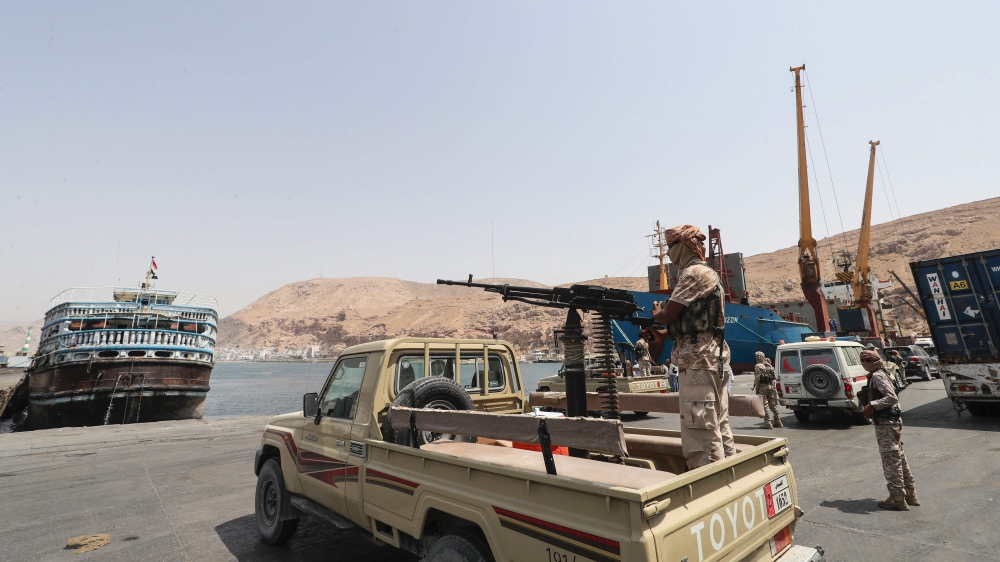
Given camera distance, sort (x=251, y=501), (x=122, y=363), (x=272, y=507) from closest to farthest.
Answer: (x=272, y=507) → (x=251, y=501) → (x=122, y=363)

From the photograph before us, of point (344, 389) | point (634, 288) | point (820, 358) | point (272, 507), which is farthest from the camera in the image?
point (634, 288)

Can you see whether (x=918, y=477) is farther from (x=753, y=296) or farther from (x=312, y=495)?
(x=753, y=296)

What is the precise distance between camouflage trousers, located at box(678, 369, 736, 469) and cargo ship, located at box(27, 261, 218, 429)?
994 inches

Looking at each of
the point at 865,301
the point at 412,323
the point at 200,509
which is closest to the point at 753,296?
the point at 865,301

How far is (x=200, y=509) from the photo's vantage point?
21.1ft

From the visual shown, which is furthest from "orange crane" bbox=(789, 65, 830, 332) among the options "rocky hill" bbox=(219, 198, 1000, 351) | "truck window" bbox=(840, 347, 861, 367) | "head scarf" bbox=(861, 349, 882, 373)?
"rocky hill" bbox=(219, 198, 1000, 351)

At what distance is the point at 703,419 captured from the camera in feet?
10.1

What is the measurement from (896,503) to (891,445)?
64 cm

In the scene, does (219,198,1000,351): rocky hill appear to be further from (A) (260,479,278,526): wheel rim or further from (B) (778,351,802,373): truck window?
(A) (260,479,278,526): wheel rim

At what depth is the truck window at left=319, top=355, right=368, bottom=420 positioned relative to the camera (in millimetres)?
4211

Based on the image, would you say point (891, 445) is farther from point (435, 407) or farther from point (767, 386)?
point (767, 386)

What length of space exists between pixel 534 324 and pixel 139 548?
13068 centimetres

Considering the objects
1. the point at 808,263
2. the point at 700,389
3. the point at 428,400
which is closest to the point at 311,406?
the point at 428,400

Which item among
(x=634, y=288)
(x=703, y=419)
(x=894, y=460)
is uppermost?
(x=634, y=288)
